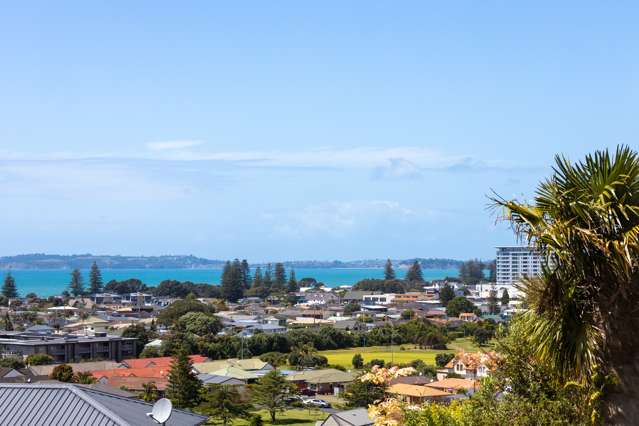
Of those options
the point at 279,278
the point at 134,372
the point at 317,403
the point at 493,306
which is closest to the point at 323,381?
the point at 317,403

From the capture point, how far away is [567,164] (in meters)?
5.18

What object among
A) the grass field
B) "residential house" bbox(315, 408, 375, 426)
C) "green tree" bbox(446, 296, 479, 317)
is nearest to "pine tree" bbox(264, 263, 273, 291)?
"green tree" bbox(446, 296, 479, 317)

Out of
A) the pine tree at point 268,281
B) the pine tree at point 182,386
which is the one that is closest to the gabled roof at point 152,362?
the pine tree at point 182,386

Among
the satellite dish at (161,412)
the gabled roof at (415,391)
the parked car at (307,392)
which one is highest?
the satellite dish at (161,412)

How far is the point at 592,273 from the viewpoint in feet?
16.6

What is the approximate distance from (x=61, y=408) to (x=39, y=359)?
3574 centimetres

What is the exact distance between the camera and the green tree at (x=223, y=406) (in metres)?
31.0

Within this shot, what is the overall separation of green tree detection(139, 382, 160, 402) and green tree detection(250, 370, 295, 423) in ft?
12.2

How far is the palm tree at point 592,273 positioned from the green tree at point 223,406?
87.7 ft

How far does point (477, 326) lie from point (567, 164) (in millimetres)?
58086

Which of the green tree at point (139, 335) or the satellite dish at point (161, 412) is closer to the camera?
the satellite dish at point (161, 412)

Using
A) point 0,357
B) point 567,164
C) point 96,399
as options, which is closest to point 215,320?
point 0,357

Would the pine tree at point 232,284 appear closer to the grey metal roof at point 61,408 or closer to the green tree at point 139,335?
the green tree at point 139,335

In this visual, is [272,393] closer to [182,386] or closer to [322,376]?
[182,386]
